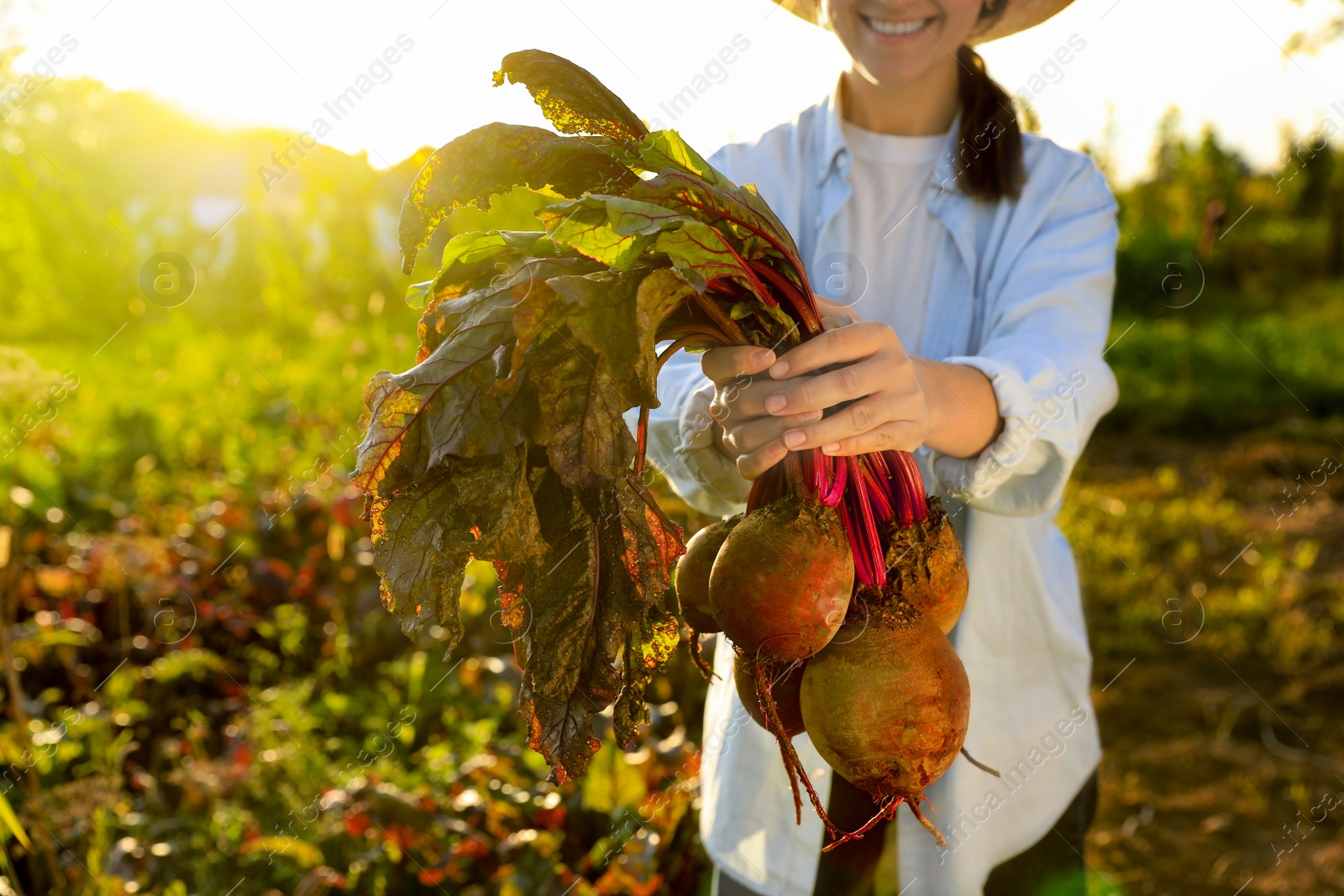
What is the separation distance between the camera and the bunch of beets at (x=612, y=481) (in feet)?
2.65

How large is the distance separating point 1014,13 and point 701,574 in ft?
4.16

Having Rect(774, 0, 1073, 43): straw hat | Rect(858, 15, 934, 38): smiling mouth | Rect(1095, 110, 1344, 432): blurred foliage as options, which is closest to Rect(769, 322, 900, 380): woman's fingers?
Rect(858, 15, 934, 38): smiling mouth

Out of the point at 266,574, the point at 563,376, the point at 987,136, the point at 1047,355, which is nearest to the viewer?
the point at 563,376

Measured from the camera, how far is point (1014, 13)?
5.63ft

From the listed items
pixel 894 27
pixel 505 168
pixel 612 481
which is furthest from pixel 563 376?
pixel 894 27

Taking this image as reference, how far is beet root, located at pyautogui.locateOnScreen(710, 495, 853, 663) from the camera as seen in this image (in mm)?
972

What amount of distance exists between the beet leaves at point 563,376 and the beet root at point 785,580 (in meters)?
0.04

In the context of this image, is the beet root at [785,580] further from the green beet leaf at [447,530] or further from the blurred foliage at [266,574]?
the blurred foliage at [266,574]

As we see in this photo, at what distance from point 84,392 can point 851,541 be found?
5612 millimetres

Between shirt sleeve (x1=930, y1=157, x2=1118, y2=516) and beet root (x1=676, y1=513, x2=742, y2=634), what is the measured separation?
37 centimetres

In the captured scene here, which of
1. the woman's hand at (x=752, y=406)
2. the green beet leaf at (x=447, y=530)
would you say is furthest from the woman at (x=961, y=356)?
the green beet leaf at (x=447, y=530)

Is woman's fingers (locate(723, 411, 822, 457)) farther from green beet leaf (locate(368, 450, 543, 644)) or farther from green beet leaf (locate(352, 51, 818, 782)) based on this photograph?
green beet leaf (locate(368, 450, 543, 644))

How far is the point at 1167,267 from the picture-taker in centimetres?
997

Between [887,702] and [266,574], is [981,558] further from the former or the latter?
[266,574]
